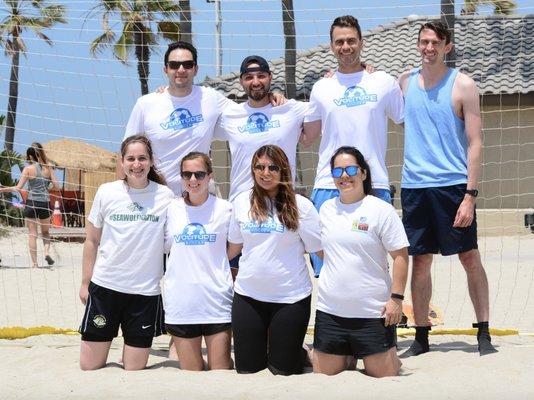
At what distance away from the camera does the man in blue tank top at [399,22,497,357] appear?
225 inches

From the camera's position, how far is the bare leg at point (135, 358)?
18.8 feet

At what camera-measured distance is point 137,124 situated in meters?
6.05

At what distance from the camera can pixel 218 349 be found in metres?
5.66

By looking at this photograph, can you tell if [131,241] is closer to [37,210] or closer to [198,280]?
[198,280]

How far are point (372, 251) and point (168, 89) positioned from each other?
1701 mm

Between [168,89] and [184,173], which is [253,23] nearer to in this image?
[168,89]

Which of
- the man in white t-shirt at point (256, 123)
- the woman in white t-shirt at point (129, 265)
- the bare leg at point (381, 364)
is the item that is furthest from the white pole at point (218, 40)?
the bare leg at point (381, 364)

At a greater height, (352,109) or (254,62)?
(254,62)

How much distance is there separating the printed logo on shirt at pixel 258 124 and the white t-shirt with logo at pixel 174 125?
0.82ft

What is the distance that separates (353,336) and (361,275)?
33 centimetres

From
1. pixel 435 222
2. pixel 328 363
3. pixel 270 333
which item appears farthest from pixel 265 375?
pixel 435 222

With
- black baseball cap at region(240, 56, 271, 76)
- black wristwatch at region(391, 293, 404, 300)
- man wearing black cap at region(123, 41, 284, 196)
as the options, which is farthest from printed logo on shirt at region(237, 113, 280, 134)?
black wristwatch at region(391, 293, 404, 300)

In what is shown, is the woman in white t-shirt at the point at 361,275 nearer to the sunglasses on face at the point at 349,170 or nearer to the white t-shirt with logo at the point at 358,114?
the sunglasses on face at the point at 349,170

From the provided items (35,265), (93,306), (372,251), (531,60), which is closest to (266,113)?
(372,251)
